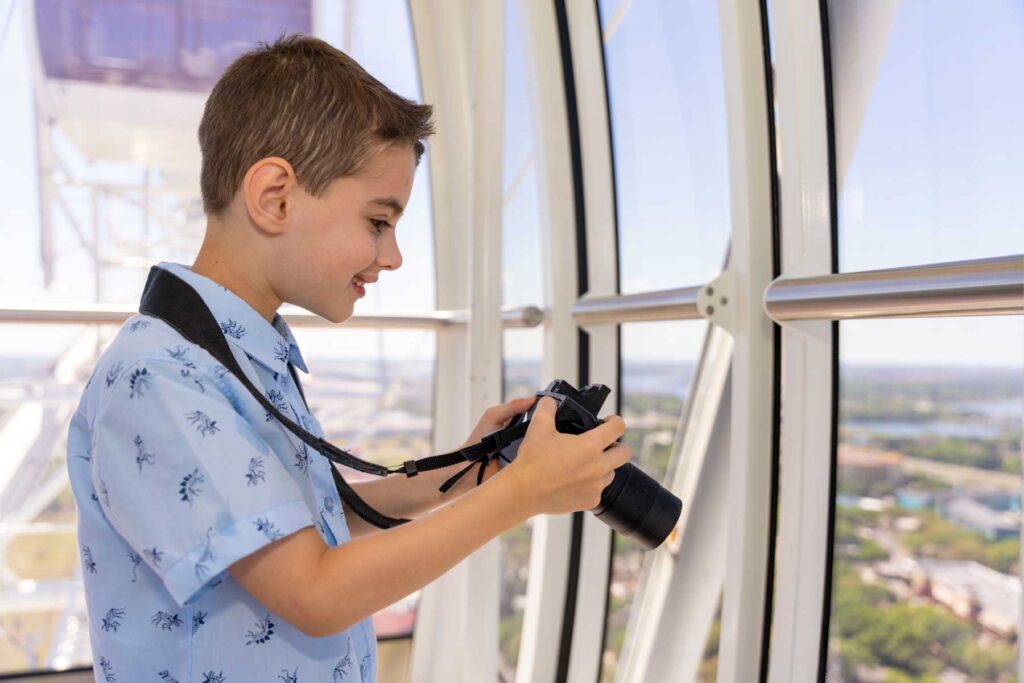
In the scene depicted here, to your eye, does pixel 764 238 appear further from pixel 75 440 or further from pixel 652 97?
pixel 75 440

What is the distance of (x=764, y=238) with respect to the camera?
1590 millimetres

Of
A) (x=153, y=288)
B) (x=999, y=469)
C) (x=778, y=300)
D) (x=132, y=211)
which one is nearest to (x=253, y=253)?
(x=153, y=288)

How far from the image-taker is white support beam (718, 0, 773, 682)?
158cm

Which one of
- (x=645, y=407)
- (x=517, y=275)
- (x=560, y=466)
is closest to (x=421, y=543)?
(x=560, y=466)

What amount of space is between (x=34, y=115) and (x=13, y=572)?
59.3 inches

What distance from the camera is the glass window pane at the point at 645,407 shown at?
2137 millimetres

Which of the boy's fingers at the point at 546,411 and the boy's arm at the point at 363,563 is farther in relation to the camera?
the boy's fingers at the point at 546,411

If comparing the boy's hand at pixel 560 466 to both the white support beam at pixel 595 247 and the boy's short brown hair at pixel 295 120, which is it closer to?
the boy's short brown hair at pixel 295 120

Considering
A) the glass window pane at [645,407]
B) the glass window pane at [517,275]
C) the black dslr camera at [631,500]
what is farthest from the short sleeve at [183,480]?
the glass window pane at [517,275]

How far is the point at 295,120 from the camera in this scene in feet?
3.12

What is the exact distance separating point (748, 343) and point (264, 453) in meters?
0.97

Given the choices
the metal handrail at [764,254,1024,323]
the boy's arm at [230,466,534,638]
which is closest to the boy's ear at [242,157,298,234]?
the boy's arm at [230,466,534,638]

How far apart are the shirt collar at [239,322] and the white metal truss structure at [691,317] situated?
0.78 metres

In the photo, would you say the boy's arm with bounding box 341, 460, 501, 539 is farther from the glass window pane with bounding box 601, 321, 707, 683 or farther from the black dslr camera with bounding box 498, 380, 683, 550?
the glass window pane with bounding box 601, 321, 707, 683
